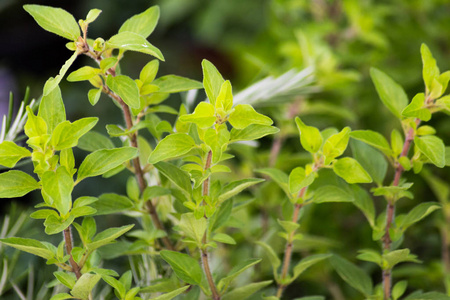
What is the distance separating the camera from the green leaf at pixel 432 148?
0.28 meters

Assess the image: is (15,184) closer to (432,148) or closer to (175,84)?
(175,84)

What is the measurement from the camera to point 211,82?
0.27 meters

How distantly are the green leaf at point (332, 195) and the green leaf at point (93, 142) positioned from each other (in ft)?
0.42

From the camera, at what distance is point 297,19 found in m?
0.77

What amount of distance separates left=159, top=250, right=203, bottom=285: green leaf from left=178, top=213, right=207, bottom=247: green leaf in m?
0.01

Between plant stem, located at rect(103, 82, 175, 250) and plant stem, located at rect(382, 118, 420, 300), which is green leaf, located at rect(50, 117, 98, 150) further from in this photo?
plant stem, located at rect(382, 118, 420, 300)

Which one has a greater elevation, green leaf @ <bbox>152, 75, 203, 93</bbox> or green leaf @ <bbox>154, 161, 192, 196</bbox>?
green leaf @ <bbox>152, 75, 203, 93</bbox>

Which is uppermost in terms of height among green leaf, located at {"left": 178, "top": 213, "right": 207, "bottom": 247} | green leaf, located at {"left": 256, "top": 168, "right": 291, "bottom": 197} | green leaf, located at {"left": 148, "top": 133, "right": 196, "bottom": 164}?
green leaf, located at {"left": 148, "top": 133, "right": 196, "bottom": 164}

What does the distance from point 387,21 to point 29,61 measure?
91cm

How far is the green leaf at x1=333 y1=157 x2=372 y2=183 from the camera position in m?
0.29

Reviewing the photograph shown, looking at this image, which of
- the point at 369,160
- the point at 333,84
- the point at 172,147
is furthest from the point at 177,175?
the point at 333,84

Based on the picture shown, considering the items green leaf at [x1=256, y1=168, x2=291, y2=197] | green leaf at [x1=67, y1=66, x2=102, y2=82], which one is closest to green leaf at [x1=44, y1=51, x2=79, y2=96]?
green leaf at [x1=67, y1=66, x2=102, y2=82]

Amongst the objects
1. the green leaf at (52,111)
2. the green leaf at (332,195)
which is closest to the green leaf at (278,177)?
the green leaf at (332,195)

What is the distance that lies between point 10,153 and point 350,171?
0.18 metres
